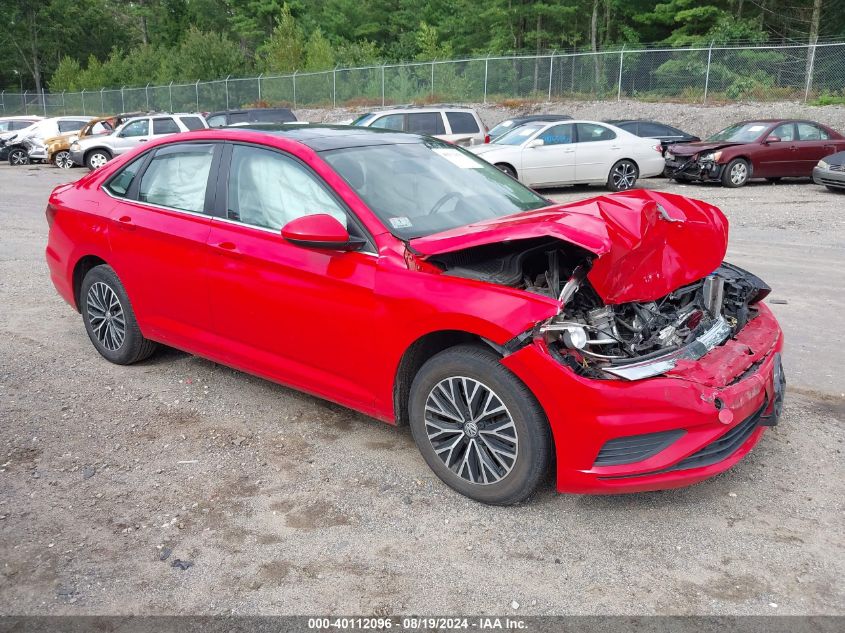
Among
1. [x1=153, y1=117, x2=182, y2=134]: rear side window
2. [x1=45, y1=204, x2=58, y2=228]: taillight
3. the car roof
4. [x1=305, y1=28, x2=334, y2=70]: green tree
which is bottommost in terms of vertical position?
[x1=153, y1=117, x2=182, y2=134]: rear side window

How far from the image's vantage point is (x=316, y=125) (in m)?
4.87

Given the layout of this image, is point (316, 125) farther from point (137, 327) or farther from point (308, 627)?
point (308, 627)

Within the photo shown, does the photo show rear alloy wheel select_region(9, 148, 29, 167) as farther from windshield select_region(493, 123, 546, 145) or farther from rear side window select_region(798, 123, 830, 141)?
rear side window select_region(798, 123, 830, 141)

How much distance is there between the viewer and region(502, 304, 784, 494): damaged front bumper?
3.09 m

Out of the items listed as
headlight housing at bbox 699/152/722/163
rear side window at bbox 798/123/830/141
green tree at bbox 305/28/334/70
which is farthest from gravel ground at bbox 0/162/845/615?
green tree at bbox 305/28/334/70

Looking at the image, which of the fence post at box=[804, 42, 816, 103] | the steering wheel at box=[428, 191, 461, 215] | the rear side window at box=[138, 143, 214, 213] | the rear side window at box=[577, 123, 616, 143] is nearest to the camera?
the steering wheel at box=[428, 191, 461, 215]

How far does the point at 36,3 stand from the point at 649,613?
3123 inches

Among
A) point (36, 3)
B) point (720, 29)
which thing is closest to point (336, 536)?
point (720, 29)

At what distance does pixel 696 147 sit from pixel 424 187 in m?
14.3

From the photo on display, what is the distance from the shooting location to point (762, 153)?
16.2m

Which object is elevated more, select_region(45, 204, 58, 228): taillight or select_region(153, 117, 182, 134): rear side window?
select_region(45, 204, 58, 228): taillight

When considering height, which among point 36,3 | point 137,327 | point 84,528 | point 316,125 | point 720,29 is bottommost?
point 84,528

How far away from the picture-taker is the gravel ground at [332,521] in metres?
2.89

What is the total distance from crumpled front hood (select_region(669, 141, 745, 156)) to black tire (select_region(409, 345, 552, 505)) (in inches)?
586
